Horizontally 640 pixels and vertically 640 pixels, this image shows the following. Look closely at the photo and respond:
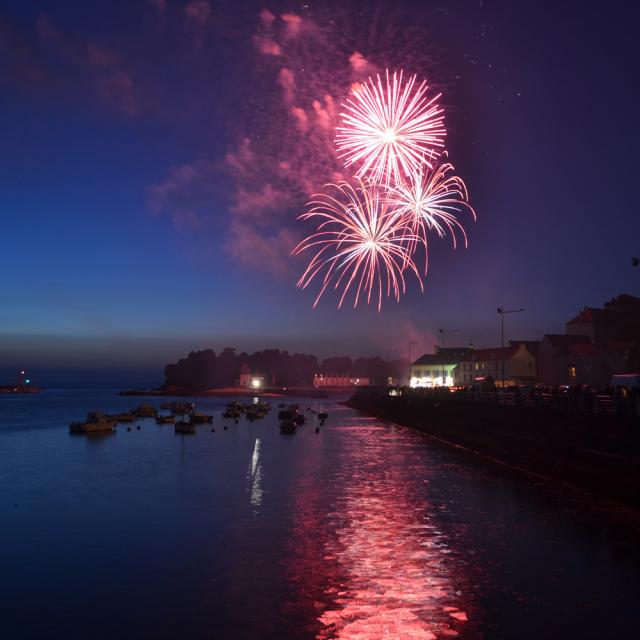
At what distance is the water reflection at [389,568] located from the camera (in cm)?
2048

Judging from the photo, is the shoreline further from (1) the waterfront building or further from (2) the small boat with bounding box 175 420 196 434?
(1) the waterfront building

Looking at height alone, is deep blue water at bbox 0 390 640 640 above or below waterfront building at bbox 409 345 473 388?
below

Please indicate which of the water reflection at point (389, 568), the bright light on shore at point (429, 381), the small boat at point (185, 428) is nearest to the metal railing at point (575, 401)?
the water reflection at point (389, 568)

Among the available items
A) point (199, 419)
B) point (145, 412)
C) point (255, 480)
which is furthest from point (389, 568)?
point (145, 412)

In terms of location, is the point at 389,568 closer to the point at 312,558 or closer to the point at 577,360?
the point at 312,558

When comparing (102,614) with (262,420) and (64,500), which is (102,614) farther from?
(262,420)

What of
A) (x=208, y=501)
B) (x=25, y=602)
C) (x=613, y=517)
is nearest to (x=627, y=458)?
(x=613, y=517)

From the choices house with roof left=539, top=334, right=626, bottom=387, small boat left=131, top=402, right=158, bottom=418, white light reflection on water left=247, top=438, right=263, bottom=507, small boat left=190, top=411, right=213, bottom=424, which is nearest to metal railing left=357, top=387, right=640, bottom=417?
white light reflection on water left=247, top=438, right=263, bottom=507

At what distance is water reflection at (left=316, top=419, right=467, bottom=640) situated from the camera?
2048 cm

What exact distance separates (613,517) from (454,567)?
38.1 feet

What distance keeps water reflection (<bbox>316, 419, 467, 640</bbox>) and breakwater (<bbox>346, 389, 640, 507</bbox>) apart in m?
9.18

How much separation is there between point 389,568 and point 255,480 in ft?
94.9

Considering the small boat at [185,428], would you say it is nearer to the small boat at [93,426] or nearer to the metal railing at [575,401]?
the small boat at [93,426]

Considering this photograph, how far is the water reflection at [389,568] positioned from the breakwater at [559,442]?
918 cm
